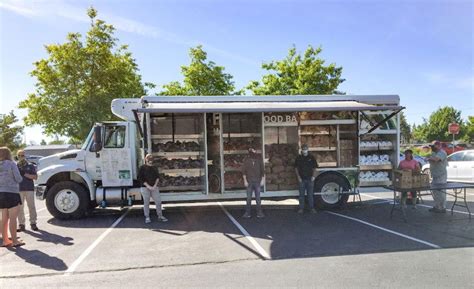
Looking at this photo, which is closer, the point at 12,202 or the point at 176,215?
the point at 12,202

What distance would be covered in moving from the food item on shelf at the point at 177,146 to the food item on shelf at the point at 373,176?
4787mm

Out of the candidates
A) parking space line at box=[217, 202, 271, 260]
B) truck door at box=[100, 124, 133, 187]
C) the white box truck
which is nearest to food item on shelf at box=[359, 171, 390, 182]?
the white box truck

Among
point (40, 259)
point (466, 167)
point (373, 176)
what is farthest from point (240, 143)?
point (466, 167)

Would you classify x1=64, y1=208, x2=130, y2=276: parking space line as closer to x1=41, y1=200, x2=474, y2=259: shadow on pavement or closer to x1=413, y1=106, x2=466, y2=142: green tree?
x1=41, y1=200, x2=474, y2=259: shadow on pavement

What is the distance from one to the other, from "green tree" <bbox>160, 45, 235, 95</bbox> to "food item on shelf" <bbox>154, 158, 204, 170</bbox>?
13.8 meters

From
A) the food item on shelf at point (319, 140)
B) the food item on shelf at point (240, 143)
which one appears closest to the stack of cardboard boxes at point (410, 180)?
the food item on shelf at point (319, 140)

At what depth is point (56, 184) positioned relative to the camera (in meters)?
10.2

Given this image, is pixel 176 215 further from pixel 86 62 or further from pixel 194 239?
pixel 86 62

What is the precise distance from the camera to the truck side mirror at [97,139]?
10266mm

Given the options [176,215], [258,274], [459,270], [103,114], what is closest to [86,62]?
[103,114]

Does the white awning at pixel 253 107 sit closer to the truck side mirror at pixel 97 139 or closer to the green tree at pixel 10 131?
the truck side mirror at pixel 97 139

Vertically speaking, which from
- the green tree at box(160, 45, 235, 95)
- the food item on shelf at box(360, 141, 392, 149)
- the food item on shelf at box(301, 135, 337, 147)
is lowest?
the food item on shelf at box(360, 141, 392, 149)

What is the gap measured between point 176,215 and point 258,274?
18.0 ft

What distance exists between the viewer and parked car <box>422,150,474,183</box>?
1535 centimetres
